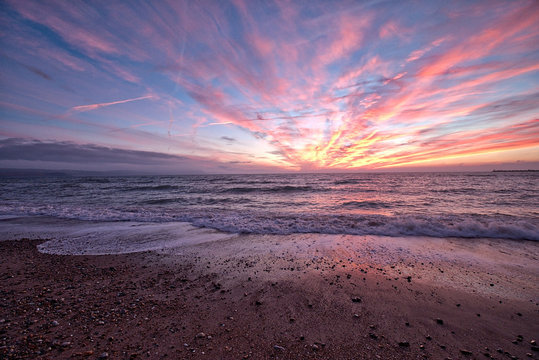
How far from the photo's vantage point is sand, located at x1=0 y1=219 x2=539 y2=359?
308 centimetres

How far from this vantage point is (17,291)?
14.8 ft

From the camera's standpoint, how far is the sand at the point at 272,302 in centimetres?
308

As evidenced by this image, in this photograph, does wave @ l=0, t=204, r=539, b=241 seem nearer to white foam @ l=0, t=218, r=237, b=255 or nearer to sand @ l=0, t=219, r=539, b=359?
white foam @ l=0, t=218, r=237, b=255

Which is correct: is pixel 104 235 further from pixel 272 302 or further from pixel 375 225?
pixel 375 225

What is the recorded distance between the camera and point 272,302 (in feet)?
13.8

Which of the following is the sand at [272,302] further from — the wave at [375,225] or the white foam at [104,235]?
the wave at [375,225]

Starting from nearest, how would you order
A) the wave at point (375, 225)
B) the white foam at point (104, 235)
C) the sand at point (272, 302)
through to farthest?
the sand at point (272, 302) < the white foam at point (104, 235) < the wave at point (375, 225)

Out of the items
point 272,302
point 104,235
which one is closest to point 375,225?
point 272,302

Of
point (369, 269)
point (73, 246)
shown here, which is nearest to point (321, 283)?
point (369, 269)

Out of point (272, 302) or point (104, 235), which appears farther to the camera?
point (104, 235)

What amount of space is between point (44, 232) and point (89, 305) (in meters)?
8.70

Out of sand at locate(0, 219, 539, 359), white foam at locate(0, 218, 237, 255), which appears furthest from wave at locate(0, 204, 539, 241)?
sand at locate(0, 219, 539, 359)

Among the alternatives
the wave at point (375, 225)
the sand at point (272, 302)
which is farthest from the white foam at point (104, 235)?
the wave at point (375, 225)

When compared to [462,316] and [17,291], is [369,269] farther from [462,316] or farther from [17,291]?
[17,291]
